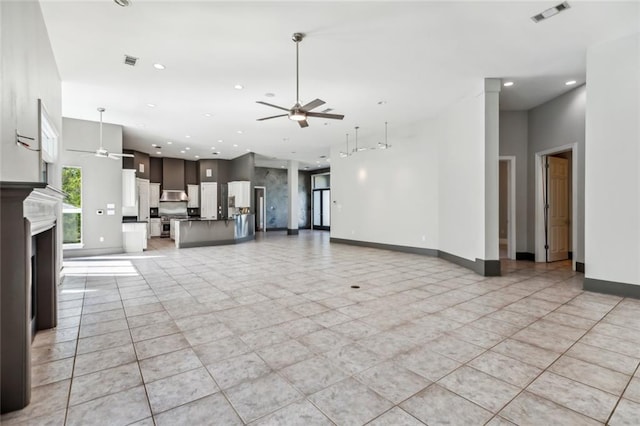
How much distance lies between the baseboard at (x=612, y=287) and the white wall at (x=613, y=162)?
2.3 inches

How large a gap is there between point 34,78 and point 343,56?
3910 millimetres

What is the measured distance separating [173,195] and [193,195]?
0.88m

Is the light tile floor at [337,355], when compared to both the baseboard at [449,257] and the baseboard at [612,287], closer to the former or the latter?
the baseboard at [612,287]

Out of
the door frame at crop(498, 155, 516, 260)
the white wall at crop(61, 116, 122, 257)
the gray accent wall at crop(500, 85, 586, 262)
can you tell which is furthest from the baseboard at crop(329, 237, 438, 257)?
the white wall at crop(61, 116, 122, 257)

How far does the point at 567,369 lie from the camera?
7.89ft

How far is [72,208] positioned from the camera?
7750 millimetres

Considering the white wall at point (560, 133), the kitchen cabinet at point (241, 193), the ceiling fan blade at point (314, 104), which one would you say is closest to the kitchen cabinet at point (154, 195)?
the kitchen cabinet at point (241, 193)

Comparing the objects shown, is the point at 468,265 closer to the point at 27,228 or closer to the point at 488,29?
the point at 488,29

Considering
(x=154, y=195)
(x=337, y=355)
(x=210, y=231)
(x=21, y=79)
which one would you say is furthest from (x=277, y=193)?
(x=337, y=355)

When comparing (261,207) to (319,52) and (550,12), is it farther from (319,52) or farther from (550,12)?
(550,12)

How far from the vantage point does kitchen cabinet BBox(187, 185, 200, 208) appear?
14.2m

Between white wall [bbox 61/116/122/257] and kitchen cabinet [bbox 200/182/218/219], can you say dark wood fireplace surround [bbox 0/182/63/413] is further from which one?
kitchen cabinet [bbox 200/182/218/219]

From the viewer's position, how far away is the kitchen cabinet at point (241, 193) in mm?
12906

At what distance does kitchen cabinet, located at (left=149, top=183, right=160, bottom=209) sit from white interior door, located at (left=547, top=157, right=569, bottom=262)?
547 inches
